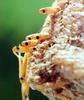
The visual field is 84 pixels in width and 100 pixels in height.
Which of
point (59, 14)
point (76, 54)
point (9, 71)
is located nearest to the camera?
point (76, 54)

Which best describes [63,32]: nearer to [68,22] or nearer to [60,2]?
[68,22]

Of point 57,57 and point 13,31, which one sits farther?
point 13,31

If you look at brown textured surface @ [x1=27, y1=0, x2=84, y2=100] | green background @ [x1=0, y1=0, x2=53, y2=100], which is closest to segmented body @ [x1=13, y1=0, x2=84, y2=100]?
brown textured surface @ [x1=27, y1=0, x2=84, y2=100]

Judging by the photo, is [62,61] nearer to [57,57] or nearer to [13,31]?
[57,57]

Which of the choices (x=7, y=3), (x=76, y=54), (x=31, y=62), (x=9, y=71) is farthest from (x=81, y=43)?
(x=7, y=3)

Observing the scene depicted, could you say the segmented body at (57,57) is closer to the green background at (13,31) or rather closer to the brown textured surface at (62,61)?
the brown textured surface at (62,61)

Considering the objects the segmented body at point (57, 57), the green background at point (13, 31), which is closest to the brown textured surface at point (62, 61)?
the segmented body at point (57, 57)

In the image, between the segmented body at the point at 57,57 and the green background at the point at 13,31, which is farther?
A: the green background at the point at 13,31

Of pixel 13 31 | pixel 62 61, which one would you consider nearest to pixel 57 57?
pixel 62 61

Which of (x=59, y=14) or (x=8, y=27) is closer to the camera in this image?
(x=59, y=14)
